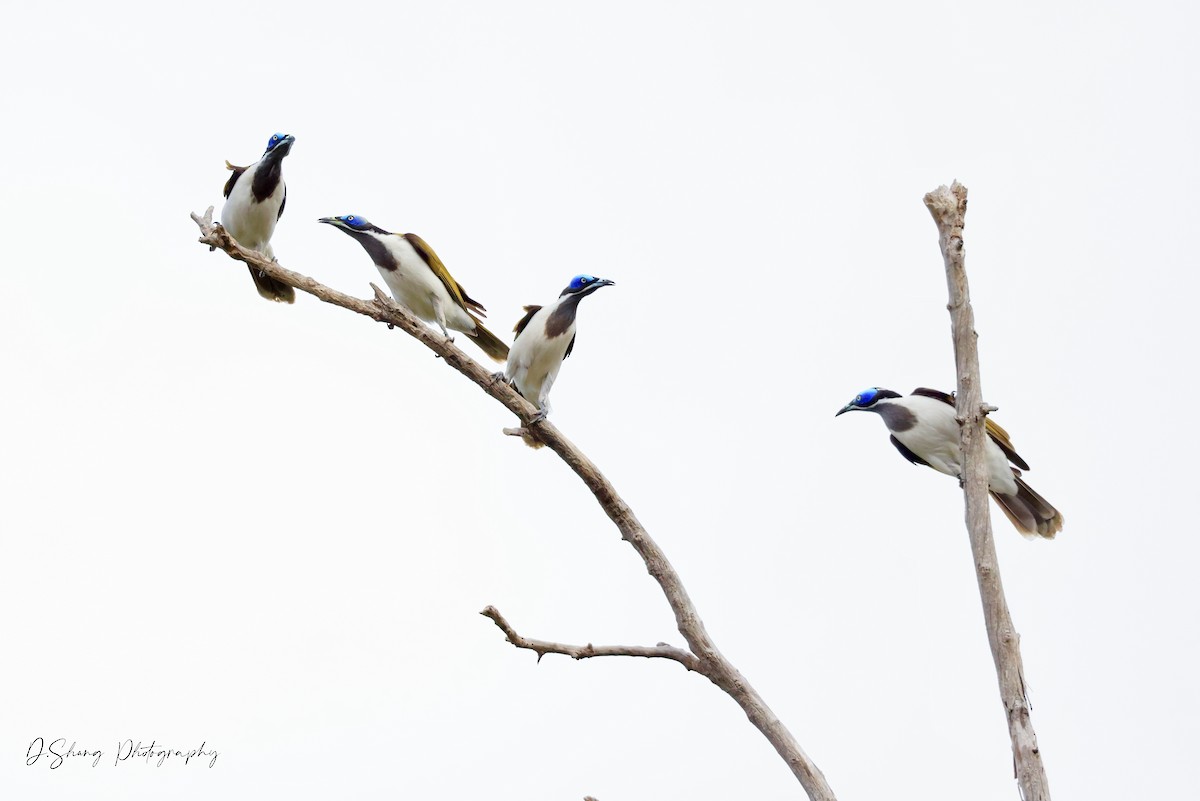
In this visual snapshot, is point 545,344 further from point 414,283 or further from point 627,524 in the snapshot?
point 627,524

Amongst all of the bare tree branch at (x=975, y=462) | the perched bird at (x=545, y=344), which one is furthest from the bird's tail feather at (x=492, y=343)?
the bare tree branch at (x=975, y=462)

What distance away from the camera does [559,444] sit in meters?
7.59

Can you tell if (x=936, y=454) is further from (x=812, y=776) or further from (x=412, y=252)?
(x=412, y=252)

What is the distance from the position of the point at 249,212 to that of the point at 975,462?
6.36m

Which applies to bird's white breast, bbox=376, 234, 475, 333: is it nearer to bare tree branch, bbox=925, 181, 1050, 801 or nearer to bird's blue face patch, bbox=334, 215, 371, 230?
bird's blue face patch, bbox=334, 215, 371, 230

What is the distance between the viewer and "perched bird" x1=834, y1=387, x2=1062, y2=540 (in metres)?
9.33

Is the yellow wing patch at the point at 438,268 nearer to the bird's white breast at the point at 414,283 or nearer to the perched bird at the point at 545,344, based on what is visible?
the bird's white breast at the point at 414,283

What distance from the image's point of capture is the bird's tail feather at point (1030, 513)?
961 cm

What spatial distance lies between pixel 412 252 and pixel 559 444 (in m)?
2.67

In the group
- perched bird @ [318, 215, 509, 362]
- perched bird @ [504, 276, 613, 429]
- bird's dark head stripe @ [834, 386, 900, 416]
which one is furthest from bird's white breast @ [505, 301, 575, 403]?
bird's dark head stripe @ [834, 386, 900, 416]

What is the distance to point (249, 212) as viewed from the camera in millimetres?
10305

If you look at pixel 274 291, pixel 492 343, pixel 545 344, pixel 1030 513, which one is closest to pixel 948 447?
pixel 1030 513

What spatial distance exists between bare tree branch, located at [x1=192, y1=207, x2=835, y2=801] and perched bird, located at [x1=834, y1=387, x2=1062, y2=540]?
308 cm

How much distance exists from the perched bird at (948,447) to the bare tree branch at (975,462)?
2.64m
